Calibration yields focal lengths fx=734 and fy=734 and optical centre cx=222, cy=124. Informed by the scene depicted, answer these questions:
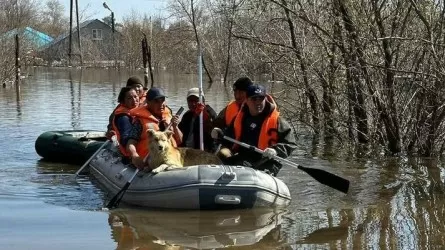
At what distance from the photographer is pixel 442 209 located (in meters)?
8.30

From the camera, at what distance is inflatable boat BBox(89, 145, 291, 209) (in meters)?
7.81

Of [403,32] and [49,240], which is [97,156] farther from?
[403,32]

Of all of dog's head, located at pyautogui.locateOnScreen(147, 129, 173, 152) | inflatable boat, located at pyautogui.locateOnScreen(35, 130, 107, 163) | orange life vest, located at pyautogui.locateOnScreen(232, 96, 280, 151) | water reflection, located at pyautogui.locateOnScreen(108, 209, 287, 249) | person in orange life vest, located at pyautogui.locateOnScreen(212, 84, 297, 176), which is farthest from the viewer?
inflatable boat, located at pyautogui.locateOnScreen(35, 130, 107, 163)

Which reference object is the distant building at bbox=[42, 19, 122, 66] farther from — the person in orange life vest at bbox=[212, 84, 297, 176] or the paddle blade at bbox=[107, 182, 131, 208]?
the paddle blade at bbox=[107, 182, 131, 208]

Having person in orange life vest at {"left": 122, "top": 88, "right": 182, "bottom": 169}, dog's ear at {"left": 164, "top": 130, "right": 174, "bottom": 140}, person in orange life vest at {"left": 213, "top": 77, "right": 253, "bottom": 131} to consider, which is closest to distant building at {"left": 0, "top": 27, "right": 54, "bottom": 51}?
person in orange life vest at {"left": 213, "top": 77, "right": 253, "bottom": 131}

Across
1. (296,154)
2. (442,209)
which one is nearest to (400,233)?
(442,209)

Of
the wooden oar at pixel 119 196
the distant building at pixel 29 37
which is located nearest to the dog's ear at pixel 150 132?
the wooden oar at pixel 119 196

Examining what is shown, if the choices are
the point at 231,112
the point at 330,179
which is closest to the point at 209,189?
the point at 330,179

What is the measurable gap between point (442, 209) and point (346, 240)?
1955 mm

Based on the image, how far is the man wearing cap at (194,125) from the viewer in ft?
31.9

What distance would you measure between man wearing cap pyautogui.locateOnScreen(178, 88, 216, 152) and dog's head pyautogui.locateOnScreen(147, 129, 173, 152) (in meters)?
1.63

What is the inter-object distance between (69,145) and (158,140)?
452 cm

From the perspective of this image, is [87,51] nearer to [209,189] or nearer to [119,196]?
[119,196]

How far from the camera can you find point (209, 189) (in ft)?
25.6
